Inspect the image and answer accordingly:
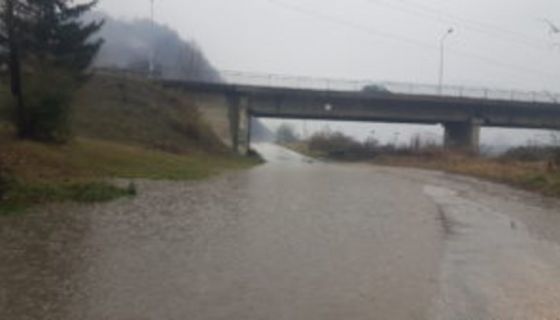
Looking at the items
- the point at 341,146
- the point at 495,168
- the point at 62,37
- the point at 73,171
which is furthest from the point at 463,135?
the point at 73,171

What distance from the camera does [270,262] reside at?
14477 mm

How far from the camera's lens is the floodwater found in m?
11.0

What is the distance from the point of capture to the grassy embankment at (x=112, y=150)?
22.3 m

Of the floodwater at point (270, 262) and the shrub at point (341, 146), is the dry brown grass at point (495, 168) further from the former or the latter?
the floodwater at point (270, 262)

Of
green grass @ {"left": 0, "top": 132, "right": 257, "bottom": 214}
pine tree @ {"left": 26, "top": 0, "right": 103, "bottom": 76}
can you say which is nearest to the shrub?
pine tree @ {"left": 26, "top": 0, "right": 103, "bottom": 76}

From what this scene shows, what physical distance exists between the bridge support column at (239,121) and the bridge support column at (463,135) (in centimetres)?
2264

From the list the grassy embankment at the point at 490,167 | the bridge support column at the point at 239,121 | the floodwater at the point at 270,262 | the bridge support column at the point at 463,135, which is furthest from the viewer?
the bridge support column at the point at 463,135

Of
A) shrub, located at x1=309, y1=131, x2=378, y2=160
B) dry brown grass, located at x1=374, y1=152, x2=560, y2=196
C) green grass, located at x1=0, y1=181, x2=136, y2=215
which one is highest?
green grass, located at x1=0, y1=181, x2=136, y2=215

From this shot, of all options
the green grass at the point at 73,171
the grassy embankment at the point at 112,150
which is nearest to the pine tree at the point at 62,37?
the grassy embankment at the point at 112,150

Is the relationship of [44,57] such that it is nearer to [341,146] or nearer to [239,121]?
[239,121]

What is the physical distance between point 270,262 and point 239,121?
57929mm

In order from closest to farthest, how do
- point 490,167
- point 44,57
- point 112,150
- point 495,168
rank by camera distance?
1. point 112,150
2. point 44,57
3. point 495,168
4. point 490,167

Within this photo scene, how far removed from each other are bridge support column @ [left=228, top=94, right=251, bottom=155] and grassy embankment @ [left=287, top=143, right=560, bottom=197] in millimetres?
14902

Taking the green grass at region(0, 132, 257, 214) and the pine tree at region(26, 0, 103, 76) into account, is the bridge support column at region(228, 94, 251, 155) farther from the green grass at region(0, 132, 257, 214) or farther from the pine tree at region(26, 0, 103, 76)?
the green grass at region(0, 132, 257, 214)
